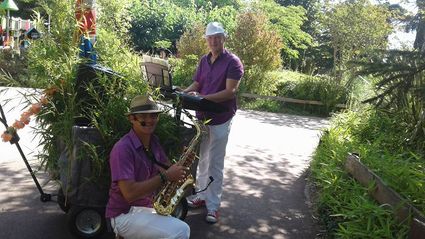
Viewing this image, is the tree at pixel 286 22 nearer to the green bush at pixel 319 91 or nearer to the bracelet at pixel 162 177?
the green bush at pixel 319 91

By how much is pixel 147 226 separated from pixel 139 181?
32cm

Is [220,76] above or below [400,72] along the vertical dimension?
below

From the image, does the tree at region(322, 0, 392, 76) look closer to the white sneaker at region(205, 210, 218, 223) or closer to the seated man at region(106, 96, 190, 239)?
the white sneaker at region(205, 210, 218, 223)

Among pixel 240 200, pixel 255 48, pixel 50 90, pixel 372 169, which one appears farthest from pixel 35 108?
pixel 255 48

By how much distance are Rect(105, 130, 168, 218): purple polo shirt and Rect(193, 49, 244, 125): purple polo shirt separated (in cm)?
148

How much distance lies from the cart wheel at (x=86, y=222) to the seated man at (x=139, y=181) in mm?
790

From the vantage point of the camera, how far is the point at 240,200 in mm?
5512

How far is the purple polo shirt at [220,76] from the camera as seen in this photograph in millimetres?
4500

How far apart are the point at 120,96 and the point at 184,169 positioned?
992mm

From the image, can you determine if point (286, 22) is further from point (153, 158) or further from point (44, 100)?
point (153, 158)

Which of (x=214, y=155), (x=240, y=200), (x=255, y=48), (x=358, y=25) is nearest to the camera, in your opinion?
(x=214, y=155)

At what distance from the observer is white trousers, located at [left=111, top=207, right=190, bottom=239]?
296 centimetres

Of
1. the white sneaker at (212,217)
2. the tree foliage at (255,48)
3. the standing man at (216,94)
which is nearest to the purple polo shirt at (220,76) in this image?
the standing man at (216,94)

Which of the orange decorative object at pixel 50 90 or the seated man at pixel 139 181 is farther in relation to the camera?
the orange decorative object at pixel 50 90
